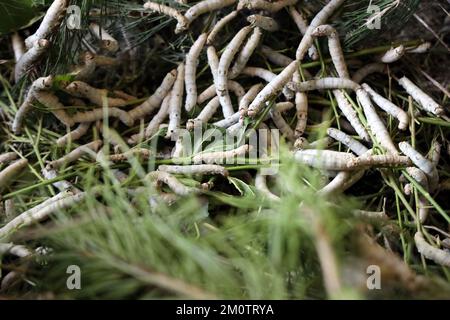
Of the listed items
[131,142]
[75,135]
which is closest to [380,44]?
[131,142]

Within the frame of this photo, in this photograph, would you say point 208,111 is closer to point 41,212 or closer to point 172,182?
point 172,182

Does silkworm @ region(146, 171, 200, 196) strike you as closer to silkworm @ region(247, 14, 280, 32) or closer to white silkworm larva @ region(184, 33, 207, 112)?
white silkworm larva @ region(184, 33, 207, 112)

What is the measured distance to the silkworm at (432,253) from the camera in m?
0.85

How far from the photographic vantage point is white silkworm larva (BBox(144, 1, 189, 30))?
A: 1.20 m

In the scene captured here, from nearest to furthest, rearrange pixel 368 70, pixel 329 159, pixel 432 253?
pixel 432 253, pixel 329 159, pixel 368 70

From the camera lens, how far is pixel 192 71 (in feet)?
3.96

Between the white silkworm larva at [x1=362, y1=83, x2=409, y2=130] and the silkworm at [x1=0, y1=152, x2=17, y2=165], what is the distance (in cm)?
80

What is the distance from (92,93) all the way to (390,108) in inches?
26.4

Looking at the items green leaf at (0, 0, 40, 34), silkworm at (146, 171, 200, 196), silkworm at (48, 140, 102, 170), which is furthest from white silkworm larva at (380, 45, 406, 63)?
green leaf at (0, 0, 40, 34)

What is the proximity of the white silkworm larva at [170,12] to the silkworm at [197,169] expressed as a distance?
1.19 feet

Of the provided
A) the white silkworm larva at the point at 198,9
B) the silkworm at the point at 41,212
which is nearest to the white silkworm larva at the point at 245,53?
the white silkworm larva at the point at 198,9

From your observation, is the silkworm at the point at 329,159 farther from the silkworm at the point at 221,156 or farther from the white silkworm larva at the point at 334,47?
the white silkworm larva at the point at 334,47

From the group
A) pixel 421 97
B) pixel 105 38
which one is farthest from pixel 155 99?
pixel 421 97
